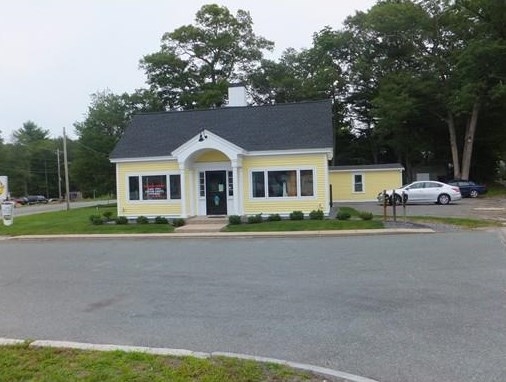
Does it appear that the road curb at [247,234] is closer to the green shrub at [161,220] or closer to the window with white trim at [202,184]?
the green shrub at [161,220]

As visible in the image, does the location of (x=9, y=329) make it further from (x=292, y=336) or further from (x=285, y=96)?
(x=285, y=96)

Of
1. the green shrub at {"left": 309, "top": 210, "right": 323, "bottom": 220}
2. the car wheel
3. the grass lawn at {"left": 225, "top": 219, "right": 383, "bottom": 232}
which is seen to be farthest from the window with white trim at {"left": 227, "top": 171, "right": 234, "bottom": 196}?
the car wheel

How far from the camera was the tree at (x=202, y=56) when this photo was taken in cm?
5728

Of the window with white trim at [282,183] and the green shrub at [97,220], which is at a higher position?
the window with white trim at [282,183]

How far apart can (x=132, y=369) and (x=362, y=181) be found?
109ft

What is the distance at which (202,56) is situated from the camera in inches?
2298

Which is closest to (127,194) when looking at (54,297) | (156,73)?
(54,297)

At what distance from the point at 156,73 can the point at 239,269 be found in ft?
164

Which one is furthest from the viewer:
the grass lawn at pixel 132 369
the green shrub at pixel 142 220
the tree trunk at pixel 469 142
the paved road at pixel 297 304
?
the tree trunk at pixel 469 142

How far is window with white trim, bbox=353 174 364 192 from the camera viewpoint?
36625mm

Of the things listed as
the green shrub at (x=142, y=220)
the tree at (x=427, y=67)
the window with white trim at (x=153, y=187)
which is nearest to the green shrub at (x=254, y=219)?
the window with white trim at (x=153, y=187)

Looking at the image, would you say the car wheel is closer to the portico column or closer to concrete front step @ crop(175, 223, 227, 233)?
concrete front step @ crop(175, 223, 227, 233)

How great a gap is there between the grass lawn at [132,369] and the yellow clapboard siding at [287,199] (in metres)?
19.2

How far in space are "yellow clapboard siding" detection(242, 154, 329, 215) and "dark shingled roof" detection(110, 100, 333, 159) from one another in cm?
54
